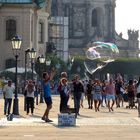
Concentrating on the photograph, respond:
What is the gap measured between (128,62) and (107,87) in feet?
220

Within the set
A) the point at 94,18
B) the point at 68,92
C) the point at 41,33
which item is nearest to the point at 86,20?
the point at 94,18

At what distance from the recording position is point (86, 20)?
346ft

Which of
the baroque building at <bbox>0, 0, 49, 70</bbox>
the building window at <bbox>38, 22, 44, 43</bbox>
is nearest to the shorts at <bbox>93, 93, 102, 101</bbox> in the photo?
the baroque building at <bbox>0, 0, 49, 70</bbox>

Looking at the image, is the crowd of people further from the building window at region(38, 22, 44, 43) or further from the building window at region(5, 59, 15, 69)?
the building window at region(38, 22, 44, 43)

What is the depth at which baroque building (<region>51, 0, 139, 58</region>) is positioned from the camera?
105256 mm

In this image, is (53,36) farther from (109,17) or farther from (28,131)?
(28,131)

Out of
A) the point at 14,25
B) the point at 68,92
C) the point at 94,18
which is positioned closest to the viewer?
the point at 68,92

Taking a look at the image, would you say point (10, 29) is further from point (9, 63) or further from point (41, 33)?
point (41, 33)

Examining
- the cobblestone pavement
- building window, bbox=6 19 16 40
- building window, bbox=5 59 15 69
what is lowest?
the cobblestone pavement

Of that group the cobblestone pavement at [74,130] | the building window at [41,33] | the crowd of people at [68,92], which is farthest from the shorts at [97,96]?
the building window at [41,33]

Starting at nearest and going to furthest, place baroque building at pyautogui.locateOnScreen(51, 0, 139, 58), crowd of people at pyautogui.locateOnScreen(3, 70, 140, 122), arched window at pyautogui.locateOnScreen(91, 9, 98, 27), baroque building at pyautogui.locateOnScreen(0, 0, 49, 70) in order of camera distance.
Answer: crowd of people at pyautogui.locateOnScreen(3, 70, 140, 122) → baroque building at pyautogui.locateOnScreen(0, 0, 49, 70) → baroque building at pyautogui.locateOnScreen(51, 0, 139, 58) → arched window at pyautogui.locateOnScreen(91, 9, 98, 27)

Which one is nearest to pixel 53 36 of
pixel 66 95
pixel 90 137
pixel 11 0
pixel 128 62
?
pixel 128 62

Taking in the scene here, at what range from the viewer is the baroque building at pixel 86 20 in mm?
105256

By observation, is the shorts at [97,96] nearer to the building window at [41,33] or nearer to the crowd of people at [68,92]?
the crowd of people at [68,92]
